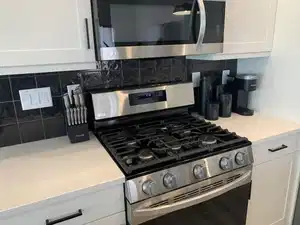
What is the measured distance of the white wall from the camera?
1523 millimetres

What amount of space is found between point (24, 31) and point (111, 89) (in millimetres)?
564

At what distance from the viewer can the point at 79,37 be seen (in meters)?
1.12

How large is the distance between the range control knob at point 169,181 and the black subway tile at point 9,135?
2.86ft

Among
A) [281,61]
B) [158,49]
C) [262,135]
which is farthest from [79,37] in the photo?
[281,61]

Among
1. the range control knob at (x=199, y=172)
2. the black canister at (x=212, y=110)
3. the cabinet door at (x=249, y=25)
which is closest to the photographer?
the range control knob at (x=199, y=172)

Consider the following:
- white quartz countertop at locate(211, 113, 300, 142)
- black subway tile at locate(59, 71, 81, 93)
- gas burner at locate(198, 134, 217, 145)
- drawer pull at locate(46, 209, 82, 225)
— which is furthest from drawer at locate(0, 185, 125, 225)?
white quartz countertop at locate(211, 113, 300, 142)

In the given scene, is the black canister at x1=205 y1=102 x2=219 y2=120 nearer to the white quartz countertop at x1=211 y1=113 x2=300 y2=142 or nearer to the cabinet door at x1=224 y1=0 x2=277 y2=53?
the white quartz countertop at x1=211 y1=113 x2=300 y2=142

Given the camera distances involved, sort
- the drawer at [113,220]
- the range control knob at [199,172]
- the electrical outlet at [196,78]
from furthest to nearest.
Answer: the electrical outlet at [196,78] → the range control knob at [199,172] → the drawer at [113,220]

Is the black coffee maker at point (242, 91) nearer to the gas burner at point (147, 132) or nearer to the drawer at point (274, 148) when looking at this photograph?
the drawer at point (274, 148)

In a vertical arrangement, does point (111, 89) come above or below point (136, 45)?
below

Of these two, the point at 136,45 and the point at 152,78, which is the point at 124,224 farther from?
the point at 152,78

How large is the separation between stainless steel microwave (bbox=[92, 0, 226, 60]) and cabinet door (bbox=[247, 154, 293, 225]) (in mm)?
782

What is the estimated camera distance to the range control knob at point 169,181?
3.52 feet

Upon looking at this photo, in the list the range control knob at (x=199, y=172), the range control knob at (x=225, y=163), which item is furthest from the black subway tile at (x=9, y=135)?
the range control knob at (x=225, y=163)
